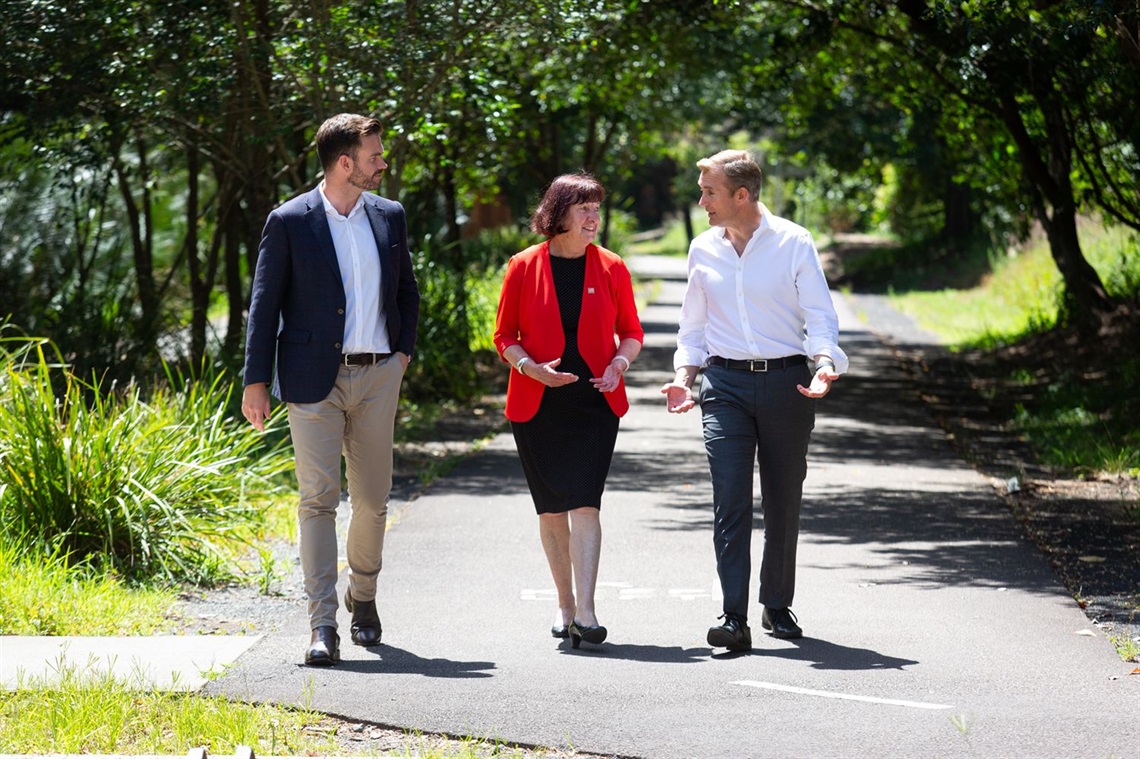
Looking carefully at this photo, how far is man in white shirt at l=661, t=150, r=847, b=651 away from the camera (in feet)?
21.2

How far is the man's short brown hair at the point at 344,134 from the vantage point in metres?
6.32

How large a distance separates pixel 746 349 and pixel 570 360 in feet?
2.33

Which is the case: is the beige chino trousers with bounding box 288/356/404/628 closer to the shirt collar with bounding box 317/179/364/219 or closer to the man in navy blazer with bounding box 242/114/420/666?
the man in navy blazer with bounding box 242/114/420/666

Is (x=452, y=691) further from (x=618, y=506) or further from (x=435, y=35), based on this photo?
(x=435, y=35)

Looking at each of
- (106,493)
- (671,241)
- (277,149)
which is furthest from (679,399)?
(671,241)

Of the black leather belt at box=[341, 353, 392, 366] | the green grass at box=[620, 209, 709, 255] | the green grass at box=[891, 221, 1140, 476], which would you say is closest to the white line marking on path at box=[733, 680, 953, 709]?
the black leather belt at box=[341, 353, 392, 366]

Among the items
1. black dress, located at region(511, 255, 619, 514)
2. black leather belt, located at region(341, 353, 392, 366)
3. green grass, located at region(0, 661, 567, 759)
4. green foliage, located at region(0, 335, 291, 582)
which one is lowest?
green grass, located at region(0, 661, 567, 759)

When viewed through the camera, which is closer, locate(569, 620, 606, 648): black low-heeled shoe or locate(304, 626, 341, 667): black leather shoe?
locate(304, 626, 341, 667): black leather shoe

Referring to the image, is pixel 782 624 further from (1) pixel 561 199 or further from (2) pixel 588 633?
(1) pixel 561 199

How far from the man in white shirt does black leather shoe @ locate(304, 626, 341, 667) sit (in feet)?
4.88

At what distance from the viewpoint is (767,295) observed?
255 inches

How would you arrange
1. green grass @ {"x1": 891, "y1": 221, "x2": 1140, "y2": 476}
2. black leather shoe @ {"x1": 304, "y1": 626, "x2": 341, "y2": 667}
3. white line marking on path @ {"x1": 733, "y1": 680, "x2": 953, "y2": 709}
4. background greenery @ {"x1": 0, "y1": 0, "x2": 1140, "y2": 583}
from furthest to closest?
green grass @ {"x1": 891, "y1": 221, "x2": 1140, "y2": 476} → background greenery @ {"x1": 0, "y1": 0, "x2": 1140, "y2": 583} → black leather shoe @ {"x1": 304, "y1": 626, "x2": 341, "y2": 667} → white line marking on path @ {"x1": 733, "y1": 680, "x2": 953, "y2": 709}

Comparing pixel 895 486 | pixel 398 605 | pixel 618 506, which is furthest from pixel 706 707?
pixel 895 486

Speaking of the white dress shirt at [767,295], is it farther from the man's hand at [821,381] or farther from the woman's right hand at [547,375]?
the woman's right hand at [547,375]
